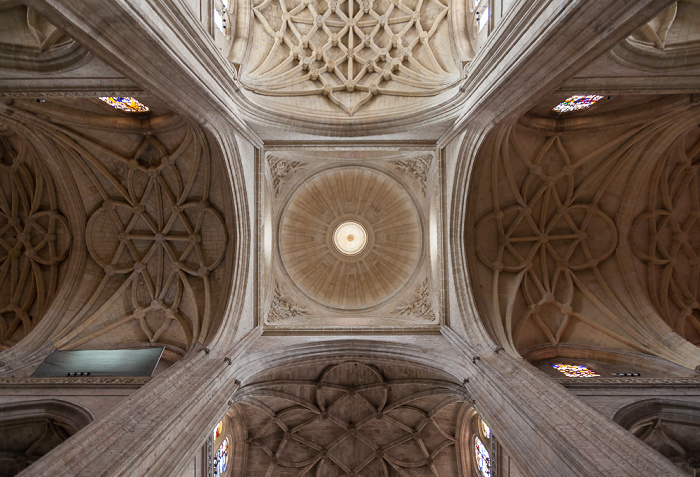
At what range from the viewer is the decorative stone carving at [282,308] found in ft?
46.4

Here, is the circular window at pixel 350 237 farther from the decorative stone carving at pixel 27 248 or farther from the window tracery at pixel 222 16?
the decorative stone carving at pixel 27 248

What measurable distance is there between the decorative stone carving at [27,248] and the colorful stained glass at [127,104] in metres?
3.61

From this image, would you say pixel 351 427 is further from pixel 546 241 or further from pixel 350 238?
pixel 546 241

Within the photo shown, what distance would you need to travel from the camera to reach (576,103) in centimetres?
1197

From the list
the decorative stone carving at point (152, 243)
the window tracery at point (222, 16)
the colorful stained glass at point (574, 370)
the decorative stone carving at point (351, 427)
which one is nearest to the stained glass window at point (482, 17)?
the window tracery at point (222, 16)

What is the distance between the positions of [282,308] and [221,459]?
17.8ft

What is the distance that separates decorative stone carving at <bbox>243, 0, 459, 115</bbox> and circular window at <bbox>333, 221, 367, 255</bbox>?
485cm

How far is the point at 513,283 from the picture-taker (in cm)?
1382

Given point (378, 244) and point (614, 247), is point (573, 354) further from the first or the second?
point (378, 244)

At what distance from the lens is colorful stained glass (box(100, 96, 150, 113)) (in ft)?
38.6

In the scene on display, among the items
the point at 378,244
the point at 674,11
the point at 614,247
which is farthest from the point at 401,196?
the point at 674,11

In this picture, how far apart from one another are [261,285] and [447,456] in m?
9.42

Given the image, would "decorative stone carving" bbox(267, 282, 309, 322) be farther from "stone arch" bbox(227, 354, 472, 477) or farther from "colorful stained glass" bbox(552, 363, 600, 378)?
"colorful stained glass" bbox(552, 363, 600, 378)

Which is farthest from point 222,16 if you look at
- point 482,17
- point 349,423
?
point 349,423
